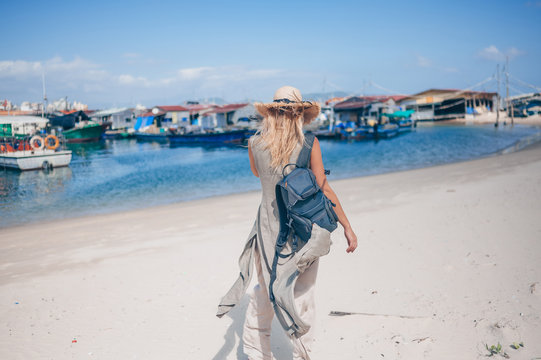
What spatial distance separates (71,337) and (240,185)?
1385cm

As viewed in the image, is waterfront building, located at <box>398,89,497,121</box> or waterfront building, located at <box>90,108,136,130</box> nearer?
waterfront building, located at <box>398,89,497,121</box>

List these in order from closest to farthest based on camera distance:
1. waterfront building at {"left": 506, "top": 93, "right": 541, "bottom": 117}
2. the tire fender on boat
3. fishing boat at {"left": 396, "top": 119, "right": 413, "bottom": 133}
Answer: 1. the tire fender on boat
2. fishing boat at {"left": 396, "top": 119, "right": 413, "bottom": 133}
3. waterfront building at {"left": 506, "top": 93, "right": 541, "bottom": 117}

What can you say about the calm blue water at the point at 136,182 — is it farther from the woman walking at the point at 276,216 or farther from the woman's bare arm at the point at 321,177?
the woman's bare arm at the point at 321,177

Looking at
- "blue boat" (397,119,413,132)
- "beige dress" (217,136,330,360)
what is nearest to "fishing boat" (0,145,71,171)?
"beige dress" (217,136,330,360)

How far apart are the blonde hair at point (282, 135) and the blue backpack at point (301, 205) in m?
0.06

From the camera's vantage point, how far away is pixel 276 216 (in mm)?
2312

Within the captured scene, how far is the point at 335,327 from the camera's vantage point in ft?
10.9

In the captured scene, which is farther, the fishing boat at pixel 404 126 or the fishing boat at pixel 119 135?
the fishing boat at pixel 119 135

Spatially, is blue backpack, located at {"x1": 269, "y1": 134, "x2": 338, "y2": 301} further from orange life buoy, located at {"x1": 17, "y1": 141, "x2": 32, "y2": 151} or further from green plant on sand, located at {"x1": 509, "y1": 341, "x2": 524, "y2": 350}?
orange life buoy, located at {"x1": 17, "y1": 141, "x2": 32, "y2": 151}

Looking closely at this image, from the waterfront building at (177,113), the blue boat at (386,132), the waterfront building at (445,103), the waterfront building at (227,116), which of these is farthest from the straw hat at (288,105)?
the waterfront building at (445,103)

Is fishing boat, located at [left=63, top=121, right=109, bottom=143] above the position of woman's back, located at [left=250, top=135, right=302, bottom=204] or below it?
above

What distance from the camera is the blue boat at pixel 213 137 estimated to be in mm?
43469

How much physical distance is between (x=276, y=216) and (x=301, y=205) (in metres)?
0.23

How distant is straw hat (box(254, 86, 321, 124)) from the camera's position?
2227 millimetres
